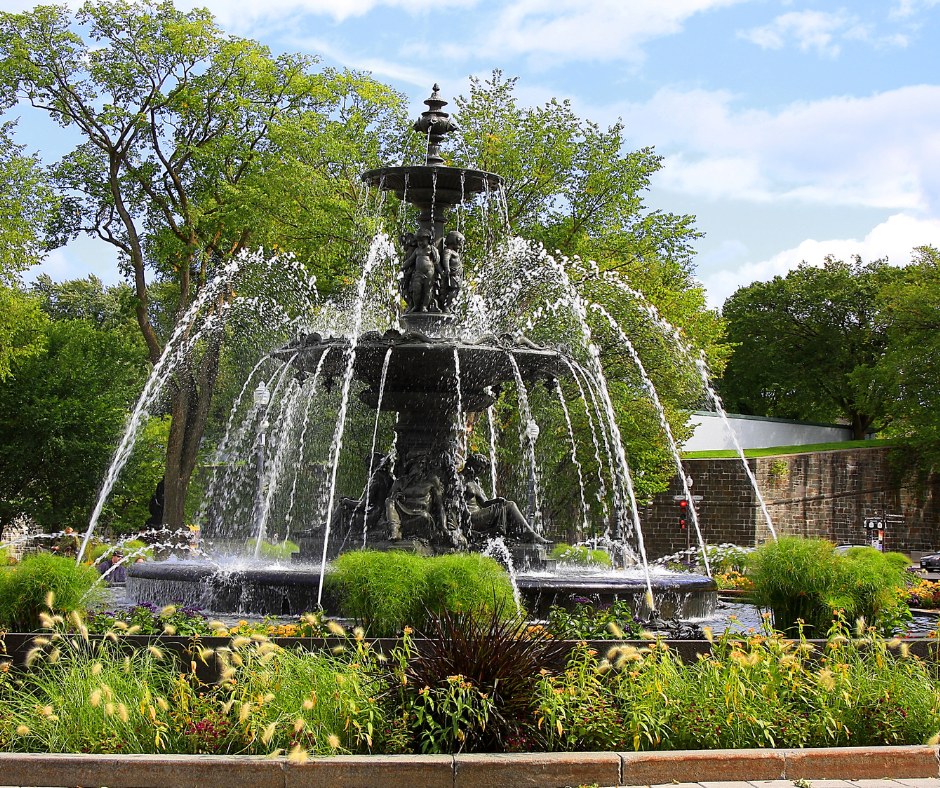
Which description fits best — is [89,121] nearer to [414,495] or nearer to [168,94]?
[168,94]

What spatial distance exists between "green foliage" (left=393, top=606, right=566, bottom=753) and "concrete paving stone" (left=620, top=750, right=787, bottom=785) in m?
0.65

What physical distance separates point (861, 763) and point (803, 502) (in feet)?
142

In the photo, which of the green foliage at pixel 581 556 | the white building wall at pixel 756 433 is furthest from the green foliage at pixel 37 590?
the white building wall at pixel 756 433

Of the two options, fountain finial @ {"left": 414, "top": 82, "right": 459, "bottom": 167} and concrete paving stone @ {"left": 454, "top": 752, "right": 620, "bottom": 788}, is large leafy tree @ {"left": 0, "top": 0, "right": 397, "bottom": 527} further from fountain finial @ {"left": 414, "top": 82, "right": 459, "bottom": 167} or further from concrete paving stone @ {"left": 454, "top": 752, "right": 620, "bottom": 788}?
concrete paving stone @ {"left": 454, "top": 752, "right": 620, "bottom": 788}

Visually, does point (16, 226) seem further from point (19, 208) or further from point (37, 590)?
point (37, 590)

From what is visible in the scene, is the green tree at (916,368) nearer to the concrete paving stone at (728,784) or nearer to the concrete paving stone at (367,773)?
the concrete paving stone at (728,784)

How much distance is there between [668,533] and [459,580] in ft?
125

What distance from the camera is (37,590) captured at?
24.7 feet

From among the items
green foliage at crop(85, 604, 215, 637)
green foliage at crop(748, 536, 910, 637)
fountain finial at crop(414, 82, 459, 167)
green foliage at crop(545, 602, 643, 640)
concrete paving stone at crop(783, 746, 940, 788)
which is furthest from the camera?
fountain finial at crop(414, 82, 459, 167)

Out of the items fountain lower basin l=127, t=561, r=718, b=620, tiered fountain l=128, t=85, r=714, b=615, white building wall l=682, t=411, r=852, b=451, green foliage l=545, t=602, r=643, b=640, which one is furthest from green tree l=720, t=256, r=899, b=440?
green foliage l=545, t=602, r=643, b=640

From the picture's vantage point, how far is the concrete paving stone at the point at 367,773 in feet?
17.9

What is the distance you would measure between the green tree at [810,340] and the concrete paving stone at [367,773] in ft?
175

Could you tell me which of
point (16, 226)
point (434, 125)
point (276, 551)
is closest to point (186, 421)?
point (16, 226)

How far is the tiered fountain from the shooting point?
11039 millimetres
